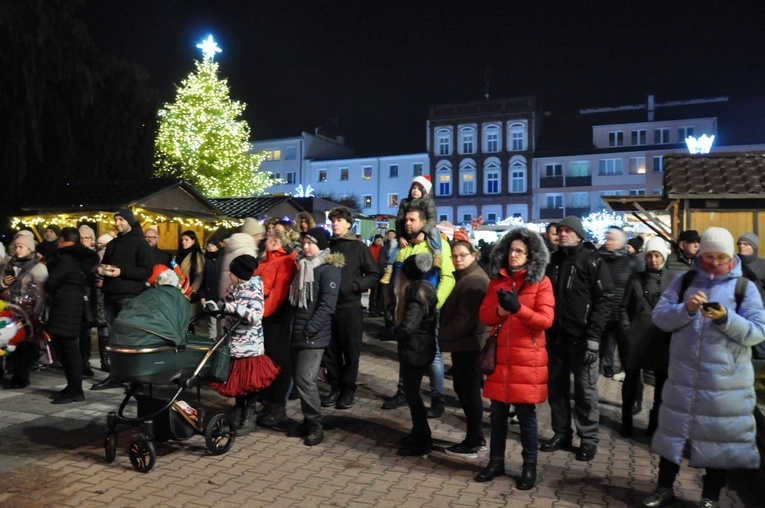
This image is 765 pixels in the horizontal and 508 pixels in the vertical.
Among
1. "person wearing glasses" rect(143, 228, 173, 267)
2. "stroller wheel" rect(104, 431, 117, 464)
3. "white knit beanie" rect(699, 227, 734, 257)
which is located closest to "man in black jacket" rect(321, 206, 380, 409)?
"person wearing glasses" rect(143, 228, 173, 267)

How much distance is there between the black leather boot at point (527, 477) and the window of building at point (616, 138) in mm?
54391

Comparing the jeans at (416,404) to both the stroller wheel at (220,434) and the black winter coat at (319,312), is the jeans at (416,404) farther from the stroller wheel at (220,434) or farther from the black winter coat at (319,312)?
the stroller wheel at (220,434)

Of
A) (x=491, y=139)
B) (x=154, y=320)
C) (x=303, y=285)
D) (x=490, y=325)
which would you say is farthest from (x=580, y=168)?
(x=154, y=320)

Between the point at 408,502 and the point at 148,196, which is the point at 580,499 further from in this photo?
the point at 148,196

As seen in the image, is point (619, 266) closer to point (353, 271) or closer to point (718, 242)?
point (353, 271)

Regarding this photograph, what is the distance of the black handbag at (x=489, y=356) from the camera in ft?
17.6

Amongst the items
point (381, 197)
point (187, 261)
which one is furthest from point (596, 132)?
point (187, 261)

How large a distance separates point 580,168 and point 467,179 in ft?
34.8

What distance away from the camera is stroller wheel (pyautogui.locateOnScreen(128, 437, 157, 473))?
17.9 feet

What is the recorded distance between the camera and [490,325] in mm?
5531

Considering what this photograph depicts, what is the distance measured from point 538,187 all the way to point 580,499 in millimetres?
55037

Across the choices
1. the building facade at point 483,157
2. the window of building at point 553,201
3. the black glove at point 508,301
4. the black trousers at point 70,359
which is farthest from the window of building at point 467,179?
the black glove at point 508,301

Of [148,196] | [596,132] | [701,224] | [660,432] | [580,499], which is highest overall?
[596,132]

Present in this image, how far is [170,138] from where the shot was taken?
34500 millimetres
